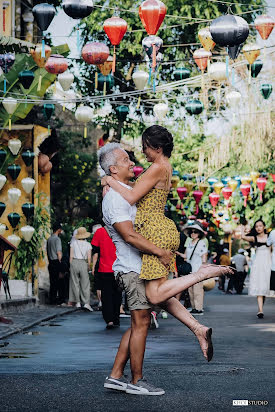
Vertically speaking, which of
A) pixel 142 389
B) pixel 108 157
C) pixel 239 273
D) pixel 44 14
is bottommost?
pixel 239 273

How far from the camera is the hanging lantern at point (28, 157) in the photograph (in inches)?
849

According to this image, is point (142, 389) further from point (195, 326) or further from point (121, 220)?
point (121, 220)

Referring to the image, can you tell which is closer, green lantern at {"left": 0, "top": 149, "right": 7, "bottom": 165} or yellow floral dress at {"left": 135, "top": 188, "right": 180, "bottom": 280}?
yellow floral dress at {"left": 135, "top": 188, "right": 180, "bottom": 280}

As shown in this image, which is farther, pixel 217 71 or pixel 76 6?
pixel 217 71

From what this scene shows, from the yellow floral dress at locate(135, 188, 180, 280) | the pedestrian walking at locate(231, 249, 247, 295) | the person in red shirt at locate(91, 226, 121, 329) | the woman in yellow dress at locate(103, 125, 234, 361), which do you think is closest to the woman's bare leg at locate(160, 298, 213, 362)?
the woman in yellow dress at locate(103, 125, 234, 361)

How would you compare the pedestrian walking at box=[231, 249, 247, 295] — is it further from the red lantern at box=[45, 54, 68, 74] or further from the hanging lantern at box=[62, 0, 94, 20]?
the hanging lantern at box=[62, 0, 94, 20]

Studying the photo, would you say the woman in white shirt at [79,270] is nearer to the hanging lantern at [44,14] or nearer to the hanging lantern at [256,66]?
the hanging lantern at [256,66]

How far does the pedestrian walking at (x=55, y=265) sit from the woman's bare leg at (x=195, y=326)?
14.9 meters

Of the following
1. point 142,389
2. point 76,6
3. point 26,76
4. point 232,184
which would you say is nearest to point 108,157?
point 142,389

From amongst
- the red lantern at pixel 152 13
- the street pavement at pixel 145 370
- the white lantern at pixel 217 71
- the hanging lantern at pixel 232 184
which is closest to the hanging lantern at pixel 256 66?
the white lantern at pixel 217 71

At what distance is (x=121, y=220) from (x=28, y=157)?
579 inches

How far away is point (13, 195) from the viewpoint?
20.8 meters

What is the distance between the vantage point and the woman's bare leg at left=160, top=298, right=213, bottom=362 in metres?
6.98

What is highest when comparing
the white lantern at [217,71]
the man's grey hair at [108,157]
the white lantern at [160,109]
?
the white lantern at [217,71]
